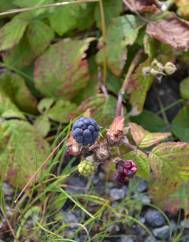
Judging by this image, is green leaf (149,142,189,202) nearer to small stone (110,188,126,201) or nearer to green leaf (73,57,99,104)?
small stone (110,188,126,201)

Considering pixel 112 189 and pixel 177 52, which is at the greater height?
pixel 177 52

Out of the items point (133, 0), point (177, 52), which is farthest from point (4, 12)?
point (177, 52)

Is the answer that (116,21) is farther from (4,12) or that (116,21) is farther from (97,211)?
(97,211)

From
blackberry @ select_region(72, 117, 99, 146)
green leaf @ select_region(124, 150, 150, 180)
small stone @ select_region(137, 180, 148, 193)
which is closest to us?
blackberry @ select_region(72, 117, 99, 146)

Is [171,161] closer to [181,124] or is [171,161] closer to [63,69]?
[181,124]

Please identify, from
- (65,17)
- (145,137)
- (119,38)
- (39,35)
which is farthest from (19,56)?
(145,137)

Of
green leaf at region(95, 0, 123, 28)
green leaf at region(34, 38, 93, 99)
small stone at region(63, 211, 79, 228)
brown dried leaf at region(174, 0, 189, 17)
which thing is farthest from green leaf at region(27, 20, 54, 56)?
small stone at region(63, 211, 79, 228)
